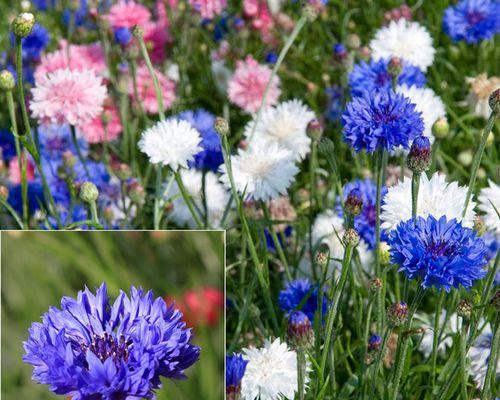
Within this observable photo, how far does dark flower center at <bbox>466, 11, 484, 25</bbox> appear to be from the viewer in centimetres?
232

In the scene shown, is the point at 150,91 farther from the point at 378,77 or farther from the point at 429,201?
the point at 429,201

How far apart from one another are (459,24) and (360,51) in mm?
272

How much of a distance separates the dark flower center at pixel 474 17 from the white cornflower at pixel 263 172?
0.89 meters

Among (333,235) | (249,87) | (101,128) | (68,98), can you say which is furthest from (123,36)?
(333,235)

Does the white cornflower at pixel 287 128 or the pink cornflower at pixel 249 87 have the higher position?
the pink cornflower at pixel 249 87

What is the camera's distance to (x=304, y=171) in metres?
2.28

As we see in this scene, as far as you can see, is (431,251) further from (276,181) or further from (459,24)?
(459,24)

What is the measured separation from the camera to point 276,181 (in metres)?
1.63

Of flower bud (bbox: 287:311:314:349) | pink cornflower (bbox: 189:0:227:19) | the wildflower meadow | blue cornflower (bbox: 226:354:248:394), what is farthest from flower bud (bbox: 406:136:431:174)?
pink cornflower (bbox: 189:0:227:19)

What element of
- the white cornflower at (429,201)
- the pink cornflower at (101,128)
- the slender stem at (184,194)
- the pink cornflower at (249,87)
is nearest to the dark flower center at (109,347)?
the white cornflower at (429,201)

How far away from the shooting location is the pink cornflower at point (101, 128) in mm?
2191

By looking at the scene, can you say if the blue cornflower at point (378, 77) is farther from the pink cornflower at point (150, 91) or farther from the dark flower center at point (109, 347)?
the dark flower center at point (109, 347)

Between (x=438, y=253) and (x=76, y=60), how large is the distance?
1.45 meters

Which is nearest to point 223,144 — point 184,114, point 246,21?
point 184,114
